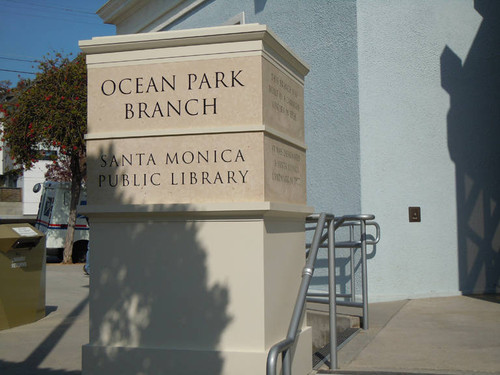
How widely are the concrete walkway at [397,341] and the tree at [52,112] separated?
838 cm

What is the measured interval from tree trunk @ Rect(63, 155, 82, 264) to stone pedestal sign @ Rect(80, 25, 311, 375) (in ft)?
44.7

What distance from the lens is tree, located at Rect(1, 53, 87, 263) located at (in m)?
15.9

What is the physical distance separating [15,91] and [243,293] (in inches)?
608

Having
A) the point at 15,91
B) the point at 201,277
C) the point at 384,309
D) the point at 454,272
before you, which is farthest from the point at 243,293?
the point at 15,91

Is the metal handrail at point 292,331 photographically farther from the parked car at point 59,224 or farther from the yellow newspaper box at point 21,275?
the parked car at point 59,224

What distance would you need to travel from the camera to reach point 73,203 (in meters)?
17.6

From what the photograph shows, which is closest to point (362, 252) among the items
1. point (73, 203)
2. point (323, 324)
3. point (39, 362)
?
point (323, 324)

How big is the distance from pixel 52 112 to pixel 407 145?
1092 cm

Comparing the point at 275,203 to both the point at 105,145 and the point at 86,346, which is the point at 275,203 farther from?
the point at 86,346

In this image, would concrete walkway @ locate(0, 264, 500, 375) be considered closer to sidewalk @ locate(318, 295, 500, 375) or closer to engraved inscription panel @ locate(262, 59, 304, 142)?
sidewalk @ locate(318, 295, 500, 375)

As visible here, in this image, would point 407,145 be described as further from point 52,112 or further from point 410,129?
point 52,112

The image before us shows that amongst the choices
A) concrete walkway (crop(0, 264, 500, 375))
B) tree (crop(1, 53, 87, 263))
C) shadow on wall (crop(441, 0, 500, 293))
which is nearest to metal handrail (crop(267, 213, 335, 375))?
concrete walkway (crop(0, 264, 500, 375))

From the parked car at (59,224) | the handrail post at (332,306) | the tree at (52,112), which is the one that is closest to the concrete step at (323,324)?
the handrail post at (332,306)

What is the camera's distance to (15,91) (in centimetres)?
1727
